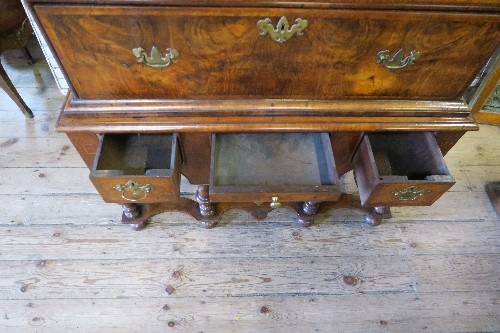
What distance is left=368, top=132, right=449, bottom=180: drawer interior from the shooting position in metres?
1.02

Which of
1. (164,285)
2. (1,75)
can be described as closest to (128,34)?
(164,285)

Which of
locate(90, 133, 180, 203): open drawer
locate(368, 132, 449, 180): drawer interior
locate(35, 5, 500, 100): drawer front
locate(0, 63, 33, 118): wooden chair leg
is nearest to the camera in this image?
locate(35, 5, 500, 100): drawer front

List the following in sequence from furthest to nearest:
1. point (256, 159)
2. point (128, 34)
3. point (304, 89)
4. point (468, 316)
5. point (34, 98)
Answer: point (34, 98)
point (468, 316)
point (256, 159)
point (304, 89)
point (128, 34)

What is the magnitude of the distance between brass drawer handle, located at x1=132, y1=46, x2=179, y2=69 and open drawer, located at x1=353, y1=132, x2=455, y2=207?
21.6 inches

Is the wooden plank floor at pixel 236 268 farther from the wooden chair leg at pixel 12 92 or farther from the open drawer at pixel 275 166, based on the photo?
the open drawer at pixel 275 166

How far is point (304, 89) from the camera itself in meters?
0.90

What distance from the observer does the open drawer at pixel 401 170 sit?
36.0 inches

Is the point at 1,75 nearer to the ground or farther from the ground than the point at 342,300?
farther from the ground

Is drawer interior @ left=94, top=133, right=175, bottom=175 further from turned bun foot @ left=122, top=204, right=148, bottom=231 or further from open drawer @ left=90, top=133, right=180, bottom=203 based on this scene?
turned bun foot @ left=122, top=204, right=148, bottom=231

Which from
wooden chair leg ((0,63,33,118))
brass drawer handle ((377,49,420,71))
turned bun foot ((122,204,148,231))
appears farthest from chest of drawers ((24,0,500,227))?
wooden chair leg ((0,63,33,118))

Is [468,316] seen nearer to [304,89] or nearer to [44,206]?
[304,89]

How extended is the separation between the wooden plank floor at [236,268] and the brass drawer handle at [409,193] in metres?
0.35

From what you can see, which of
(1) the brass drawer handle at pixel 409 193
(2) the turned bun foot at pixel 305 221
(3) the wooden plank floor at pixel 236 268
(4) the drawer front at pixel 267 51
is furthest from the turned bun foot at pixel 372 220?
(4) the drawer front at pixel 267 51

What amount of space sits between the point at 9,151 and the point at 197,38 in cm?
112
